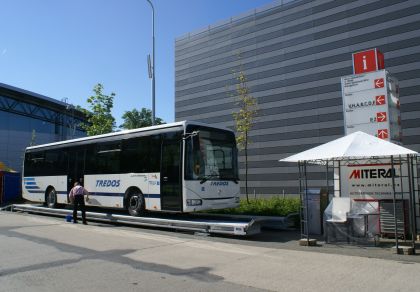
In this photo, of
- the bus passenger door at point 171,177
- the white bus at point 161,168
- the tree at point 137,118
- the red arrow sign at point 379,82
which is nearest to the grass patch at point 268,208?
the white bus at point 161,168

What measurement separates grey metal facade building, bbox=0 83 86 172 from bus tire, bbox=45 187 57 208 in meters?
31.6

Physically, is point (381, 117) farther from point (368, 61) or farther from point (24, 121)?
point (24, 121)

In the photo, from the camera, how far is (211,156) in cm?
1297

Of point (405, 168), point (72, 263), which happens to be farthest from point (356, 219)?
point (72, 263)

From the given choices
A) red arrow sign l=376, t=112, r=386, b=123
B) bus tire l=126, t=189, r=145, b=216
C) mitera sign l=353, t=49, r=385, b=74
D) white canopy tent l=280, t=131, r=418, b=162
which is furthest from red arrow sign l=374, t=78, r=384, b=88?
bus tire l=126, t=189, r=145, b=216

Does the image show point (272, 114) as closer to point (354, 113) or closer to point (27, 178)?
point (354, 113)

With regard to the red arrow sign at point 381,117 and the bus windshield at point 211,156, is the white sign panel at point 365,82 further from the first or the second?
the bus windshield at point 211,156

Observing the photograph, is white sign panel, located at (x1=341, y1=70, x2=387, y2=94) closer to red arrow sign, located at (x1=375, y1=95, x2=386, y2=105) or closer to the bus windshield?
red arrow sign, located at (x1=375, y1=95, x2=386, y2=105)

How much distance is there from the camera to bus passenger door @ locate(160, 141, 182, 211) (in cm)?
1259

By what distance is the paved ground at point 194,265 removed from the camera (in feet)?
20.8

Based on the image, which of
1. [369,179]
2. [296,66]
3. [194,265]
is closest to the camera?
[194,265]

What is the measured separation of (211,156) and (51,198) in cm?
1025

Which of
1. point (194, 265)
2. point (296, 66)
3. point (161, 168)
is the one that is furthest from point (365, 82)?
point (296, 66)

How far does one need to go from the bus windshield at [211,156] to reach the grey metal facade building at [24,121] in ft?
131
